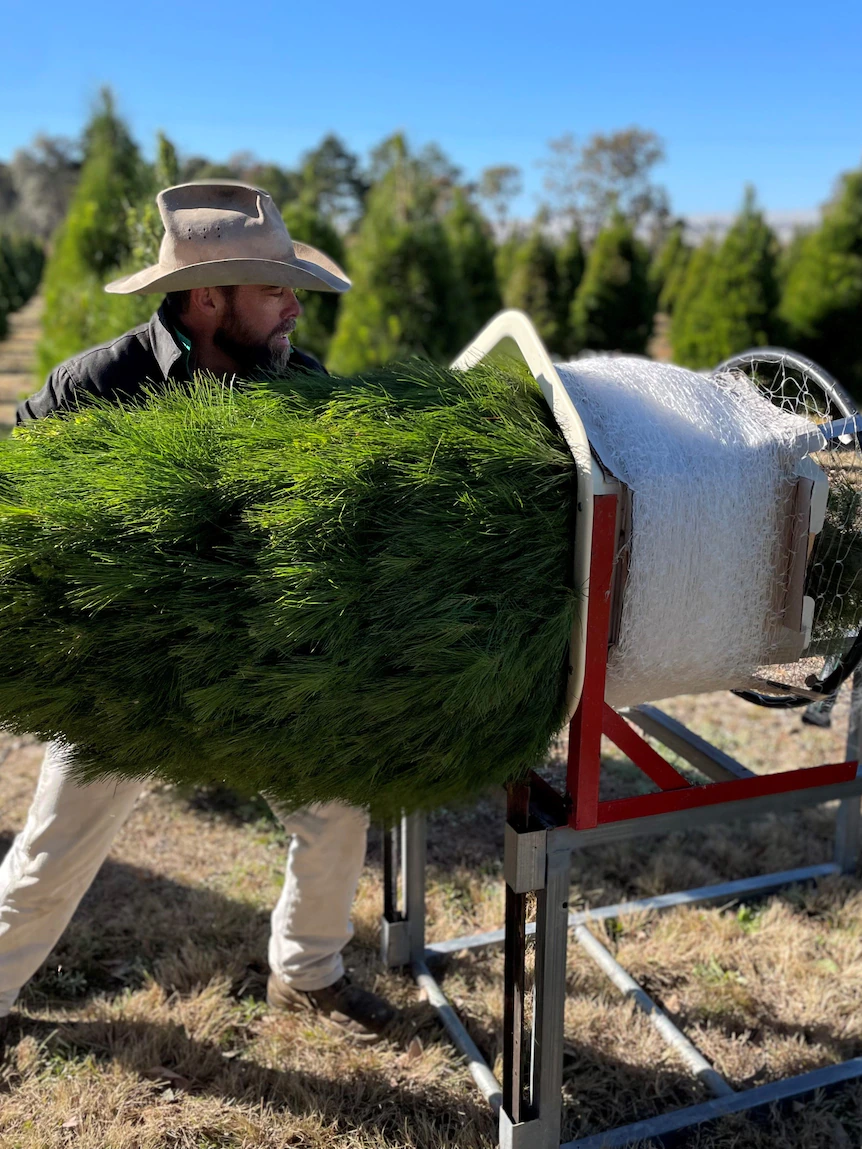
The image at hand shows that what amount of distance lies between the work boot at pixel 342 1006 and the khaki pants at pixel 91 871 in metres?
0.06

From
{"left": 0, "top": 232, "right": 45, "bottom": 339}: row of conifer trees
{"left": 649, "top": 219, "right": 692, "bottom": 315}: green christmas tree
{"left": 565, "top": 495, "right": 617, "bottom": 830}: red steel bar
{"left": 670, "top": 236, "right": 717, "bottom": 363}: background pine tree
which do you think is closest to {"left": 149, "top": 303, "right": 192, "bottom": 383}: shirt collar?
{"left": 565, "top": 495, "right": 617, "bottom": 830}: red steel bar

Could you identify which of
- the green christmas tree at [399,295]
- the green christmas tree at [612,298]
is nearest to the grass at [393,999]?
the green christmas tree at [399,295]

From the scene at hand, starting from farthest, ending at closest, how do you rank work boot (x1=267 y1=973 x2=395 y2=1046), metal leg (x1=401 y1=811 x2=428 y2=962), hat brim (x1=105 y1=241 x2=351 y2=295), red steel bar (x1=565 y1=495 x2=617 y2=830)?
metal leg (x1=401 y1=811 x2=428 y2=962) → work boot (x1=267 y1=973 x2=395 y2=1046) → hat brim (x1=105 y1=241 x2=351 y2=295) → red steel bar (x1=565 y1=495 x2=617 y2=830)

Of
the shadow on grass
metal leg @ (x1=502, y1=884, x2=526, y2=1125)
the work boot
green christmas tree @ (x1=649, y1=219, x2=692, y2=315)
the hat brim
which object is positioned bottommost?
the shadow on grass

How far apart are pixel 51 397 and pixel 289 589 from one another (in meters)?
0.99

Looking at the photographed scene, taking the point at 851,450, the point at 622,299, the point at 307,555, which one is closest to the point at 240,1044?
the point at 307,555

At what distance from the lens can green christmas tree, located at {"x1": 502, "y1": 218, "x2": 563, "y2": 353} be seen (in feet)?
46.0

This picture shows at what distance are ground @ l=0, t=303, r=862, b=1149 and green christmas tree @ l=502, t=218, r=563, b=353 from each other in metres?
11.7

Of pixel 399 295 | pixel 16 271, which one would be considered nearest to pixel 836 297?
pixel 399 295

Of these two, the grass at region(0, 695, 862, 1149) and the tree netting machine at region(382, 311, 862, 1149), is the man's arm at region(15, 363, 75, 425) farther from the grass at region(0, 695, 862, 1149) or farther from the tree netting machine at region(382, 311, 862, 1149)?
the grass at region(0, 695, 862, 1149)

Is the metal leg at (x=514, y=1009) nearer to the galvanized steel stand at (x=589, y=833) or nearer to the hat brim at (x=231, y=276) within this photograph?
the galvanized steel stand at (x=589, y=833)

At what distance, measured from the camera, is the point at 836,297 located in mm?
11008

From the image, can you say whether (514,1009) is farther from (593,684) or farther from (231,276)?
(231,276)

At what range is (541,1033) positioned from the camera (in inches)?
65.9
